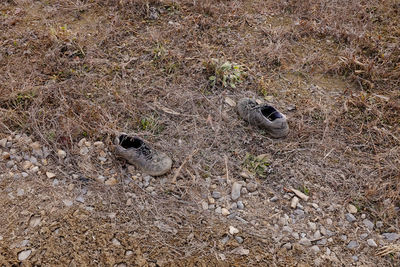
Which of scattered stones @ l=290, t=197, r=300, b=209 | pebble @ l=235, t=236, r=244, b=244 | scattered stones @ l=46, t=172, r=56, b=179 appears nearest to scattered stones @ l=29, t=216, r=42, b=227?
scattered stones @ l=46, t=172, r=56, b=179

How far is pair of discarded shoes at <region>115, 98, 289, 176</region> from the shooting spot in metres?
2.30

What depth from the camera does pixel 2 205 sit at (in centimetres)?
208

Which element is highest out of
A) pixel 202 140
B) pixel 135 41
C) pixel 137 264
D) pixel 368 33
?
pixel 368 33

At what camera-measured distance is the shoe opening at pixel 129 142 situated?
7.90ft

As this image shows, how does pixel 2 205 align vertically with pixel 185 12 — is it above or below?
below

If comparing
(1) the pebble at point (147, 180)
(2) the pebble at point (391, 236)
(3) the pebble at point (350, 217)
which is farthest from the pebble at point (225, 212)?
A: (2) the pebble at point (391, 236)

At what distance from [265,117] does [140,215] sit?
121 cm

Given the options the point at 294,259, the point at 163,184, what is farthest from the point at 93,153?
the point at 294,259

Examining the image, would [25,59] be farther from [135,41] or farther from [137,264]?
[137,264]

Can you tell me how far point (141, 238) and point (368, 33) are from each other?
3.13 metres

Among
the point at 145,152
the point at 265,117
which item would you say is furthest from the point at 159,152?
the point at 265,117

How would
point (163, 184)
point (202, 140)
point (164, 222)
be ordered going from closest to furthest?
1. point (164, 222)
2. point (163, 184)
3. point (202, 140)

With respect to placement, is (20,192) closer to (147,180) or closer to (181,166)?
(147,180)

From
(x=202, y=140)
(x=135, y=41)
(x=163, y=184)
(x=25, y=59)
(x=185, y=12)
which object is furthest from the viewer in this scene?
(x=185, y=12)
